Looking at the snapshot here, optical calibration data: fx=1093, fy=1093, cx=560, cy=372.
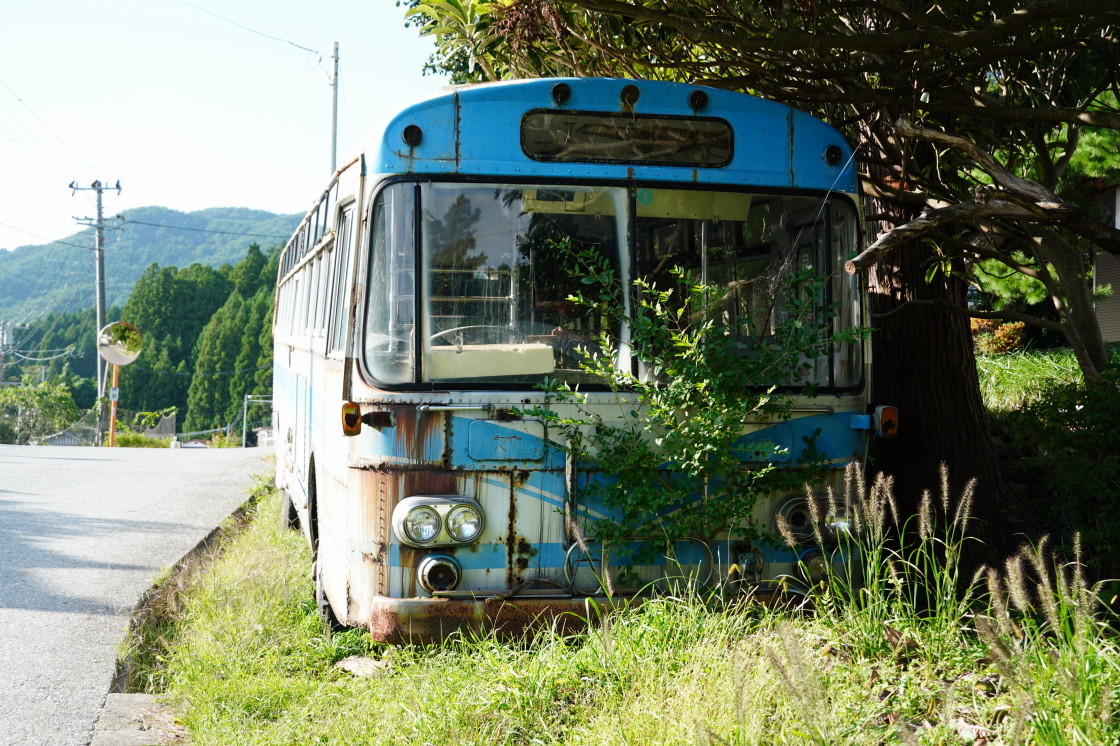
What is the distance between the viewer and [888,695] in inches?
163

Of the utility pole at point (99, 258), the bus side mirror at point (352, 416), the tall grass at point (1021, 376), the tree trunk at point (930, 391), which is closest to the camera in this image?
the bus side mirror at point (352, 416)

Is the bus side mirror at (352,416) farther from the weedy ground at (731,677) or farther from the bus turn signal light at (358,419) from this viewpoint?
the weedy ground at (731,677)

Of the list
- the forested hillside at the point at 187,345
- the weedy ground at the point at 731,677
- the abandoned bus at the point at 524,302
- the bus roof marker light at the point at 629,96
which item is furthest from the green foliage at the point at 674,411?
the forested hillside at the point at 187,345

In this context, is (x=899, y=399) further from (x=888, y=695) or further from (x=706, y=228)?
(x=888, y=695)

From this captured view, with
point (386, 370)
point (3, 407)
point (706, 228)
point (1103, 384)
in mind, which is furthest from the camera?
point (3, 407)

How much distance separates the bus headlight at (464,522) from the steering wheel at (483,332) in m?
0.77

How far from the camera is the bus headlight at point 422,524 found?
4941 mm

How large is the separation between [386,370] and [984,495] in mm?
5504

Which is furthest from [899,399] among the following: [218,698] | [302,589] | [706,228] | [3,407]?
[3,407]

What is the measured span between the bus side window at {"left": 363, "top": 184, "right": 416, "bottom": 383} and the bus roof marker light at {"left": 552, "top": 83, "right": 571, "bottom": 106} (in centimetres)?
83

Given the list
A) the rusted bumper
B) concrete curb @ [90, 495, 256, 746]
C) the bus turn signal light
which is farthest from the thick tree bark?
concrete curb @ [90, 495, 256, 746]

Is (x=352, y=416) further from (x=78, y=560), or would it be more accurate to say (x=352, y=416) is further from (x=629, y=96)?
(x=78, y=560)

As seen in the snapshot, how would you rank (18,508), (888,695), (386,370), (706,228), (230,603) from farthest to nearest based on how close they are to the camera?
(18,508) < (230,603) < (706,228) < (386,370) < (888,695)

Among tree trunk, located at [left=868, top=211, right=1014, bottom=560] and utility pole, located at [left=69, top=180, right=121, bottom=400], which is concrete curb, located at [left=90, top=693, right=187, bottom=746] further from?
utility pole, located at [left=69, top=180, right=121, bottom=400]
